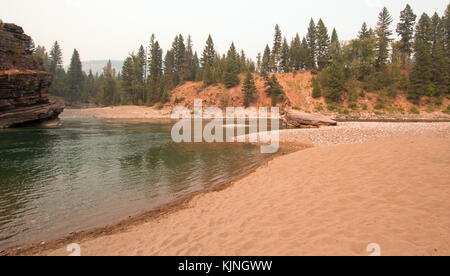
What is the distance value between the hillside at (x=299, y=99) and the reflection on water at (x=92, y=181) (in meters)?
48.4

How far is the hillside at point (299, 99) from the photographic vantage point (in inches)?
1998

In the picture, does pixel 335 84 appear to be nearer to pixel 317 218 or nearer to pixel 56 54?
pixel 317 218

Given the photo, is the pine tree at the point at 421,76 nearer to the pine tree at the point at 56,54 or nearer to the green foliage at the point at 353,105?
the green foliage at the point at 353,105

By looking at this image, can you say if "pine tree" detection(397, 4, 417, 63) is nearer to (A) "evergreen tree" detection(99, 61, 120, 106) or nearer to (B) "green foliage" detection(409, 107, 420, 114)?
(B) "green foliage" detection(409, 107, 420, 114)

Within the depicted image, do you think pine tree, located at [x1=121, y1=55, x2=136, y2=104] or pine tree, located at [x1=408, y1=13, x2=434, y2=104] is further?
pine tree, located at [x1=121, y1=55, x2=136, y2=104]

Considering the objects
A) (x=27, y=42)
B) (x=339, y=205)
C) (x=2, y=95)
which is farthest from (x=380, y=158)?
(x=27, y=42)

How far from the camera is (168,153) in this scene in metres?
16.4

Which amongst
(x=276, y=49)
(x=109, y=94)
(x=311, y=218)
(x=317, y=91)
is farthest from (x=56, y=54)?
(x=311, y=218)

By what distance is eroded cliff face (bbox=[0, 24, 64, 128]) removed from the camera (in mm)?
28484

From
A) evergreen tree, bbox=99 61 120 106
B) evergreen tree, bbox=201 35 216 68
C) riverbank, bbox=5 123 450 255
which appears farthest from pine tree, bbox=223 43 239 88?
riverbank, bbox=5 123 450 255

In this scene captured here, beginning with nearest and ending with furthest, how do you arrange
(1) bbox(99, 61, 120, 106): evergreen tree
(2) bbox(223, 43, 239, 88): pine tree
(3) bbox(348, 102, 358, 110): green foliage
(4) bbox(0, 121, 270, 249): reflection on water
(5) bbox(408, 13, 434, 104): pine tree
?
(4) bbox(0, 121, 270, 249): reflection on water
(5) bbox(408, 13, 434, 104): pine tree
(3) bbox(348, 102, 358, 110): green foliage
(2) bbox(223, 43, 239, 88): pine tree
(1) bbox(99, 61, 120, 106): evergreen tree

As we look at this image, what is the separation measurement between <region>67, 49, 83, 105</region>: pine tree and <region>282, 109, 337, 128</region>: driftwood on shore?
303 ft

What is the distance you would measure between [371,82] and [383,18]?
26.3 m

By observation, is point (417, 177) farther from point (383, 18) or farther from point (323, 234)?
point (383, 18)
